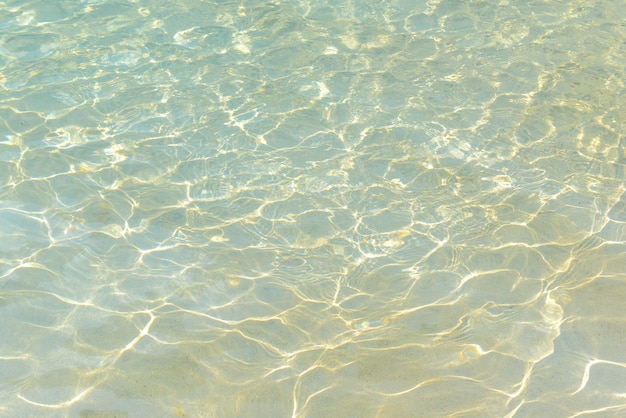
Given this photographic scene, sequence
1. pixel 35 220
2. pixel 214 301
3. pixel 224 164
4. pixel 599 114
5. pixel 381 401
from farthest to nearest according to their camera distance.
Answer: pixel 599 114 → pixel 224 164 → pixel 35 220 → pixel 214 301 → pixel 381 401

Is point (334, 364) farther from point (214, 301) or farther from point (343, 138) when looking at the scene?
point (343, 138)

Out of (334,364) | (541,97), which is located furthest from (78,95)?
(541,97)

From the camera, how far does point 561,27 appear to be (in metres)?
8.76

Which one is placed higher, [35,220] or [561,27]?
[35,220]

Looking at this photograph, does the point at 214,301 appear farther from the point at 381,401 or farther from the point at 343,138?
the point at 343,138

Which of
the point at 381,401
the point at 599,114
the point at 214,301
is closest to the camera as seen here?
the point at 381,401

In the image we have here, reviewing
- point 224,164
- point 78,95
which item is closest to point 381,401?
point 224,164

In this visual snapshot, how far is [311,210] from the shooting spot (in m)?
6.17

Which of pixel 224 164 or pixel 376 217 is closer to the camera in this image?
pixel 376 217

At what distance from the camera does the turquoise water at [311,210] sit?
4.77m

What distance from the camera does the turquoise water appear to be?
4773mm

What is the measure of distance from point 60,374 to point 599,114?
18.3ft

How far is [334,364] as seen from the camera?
4859 mm

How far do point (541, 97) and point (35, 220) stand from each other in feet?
16.6
